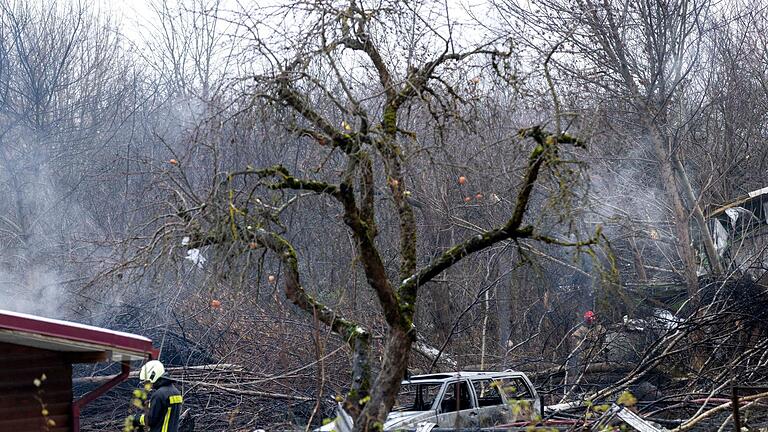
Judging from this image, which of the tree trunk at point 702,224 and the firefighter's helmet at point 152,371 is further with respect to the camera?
the tree trunk at point 702,224

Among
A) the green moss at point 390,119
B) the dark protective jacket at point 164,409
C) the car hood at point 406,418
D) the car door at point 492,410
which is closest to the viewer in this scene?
the green moss at point 390,119

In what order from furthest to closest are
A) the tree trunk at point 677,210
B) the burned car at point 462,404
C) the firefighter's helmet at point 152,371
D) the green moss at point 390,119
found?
1. the tree trunk at point 677,210
2. the burned car at point 462,404
3. the firefighter's helmet at point 152,371
4. the green moss at point 390,119

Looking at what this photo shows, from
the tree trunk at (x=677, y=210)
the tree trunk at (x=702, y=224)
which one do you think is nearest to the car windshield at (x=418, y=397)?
the tree trunk at (x=677, y=210)

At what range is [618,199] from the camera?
19.1 m

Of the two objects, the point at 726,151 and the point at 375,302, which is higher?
the point at 726,151

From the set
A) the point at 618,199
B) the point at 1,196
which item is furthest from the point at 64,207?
the point at 618,199

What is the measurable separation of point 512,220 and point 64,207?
18817 millimetres

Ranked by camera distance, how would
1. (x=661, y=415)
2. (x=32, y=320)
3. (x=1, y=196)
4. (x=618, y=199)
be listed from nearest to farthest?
(x=32, y=320) → (x=661, y=415) → (x=618, y=199) → (x=1, y=196)

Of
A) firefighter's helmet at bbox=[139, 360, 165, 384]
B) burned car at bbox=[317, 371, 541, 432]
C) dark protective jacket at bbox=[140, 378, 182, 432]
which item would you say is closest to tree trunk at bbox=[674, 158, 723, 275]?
burned car at bbox=[317, 371, 541, 432]

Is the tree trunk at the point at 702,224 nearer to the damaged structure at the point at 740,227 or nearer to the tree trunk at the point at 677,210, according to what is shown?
the tree trunk at the point at 677,210

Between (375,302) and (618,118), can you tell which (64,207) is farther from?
(618,118)

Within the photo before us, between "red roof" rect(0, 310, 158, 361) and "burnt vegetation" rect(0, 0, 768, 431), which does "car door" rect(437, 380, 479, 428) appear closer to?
"burnt vegetation" rect(0, 0, 768, 431)

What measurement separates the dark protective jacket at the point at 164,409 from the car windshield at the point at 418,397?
3.31 meters

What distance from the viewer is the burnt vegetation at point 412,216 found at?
870 cm
